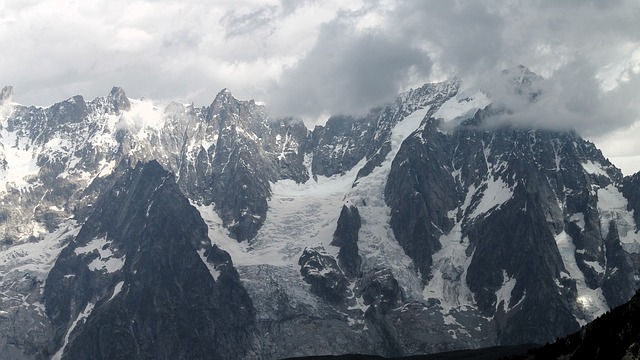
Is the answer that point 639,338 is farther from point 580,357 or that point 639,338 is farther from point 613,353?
point 580,357

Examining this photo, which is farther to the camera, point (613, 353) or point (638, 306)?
point (638, 306)

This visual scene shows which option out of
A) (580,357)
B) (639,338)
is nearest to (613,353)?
(639,338)

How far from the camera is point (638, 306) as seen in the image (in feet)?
648

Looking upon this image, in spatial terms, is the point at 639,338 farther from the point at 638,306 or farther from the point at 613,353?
the point at 638,306

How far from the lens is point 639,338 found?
17275cm

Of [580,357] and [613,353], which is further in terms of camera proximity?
[580,357]

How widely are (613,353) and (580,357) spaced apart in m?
21.3

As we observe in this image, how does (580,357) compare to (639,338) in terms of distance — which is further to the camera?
(580,357)

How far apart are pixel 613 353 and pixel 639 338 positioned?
6.29 m

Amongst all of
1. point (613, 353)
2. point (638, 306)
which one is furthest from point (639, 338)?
point (638, 306)

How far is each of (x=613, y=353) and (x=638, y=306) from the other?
2353cm

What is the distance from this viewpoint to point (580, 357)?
19800 cm

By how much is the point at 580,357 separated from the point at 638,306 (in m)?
14.8
